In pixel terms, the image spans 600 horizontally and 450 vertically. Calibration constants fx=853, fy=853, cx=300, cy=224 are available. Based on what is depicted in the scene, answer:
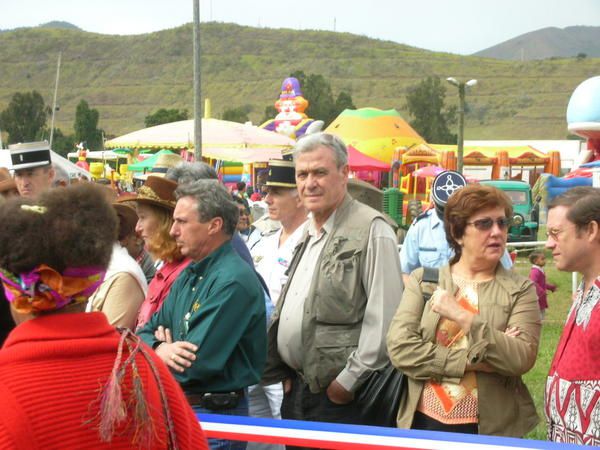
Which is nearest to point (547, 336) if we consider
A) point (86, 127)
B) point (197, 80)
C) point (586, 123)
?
point (586, 123)

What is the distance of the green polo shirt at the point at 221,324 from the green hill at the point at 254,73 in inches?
3874

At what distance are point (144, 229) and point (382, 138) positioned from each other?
111ft

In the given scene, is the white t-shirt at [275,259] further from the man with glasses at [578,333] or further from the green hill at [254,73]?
the green hill at [254,73]

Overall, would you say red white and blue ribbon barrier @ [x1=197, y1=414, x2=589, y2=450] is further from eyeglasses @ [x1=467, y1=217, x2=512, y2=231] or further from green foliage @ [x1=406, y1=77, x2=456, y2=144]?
green foliage @ [x1=406, y1=77, x2=456, y2=144]

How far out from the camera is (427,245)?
5945mm

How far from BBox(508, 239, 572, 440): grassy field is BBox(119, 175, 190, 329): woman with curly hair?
2.84m

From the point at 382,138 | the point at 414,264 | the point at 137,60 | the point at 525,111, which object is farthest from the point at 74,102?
the point at 414,264

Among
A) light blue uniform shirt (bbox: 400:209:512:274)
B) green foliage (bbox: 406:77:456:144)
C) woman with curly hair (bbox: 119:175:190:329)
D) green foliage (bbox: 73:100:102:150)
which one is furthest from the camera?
green foliage (bbox: 406:77:456:144)

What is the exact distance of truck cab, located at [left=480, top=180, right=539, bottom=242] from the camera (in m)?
21.5

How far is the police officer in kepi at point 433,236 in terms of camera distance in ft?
18.5

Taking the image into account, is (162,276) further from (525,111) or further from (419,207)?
(525,111)

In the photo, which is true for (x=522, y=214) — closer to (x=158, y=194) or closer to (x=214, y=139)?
(x=214, y=139)

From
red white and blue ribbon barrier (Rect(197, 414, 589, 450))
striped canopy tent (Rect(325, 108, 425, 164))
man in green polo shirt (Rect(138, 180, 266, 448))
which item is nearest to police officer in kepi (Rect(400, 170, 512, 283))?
man in green polo shirt (Rect(138, 180, 266, 448))

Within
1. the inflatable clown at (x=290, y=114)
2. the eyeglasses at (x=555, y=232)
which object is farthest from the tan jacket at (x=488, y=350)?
the inflatable clown at (x=290, y=114)
